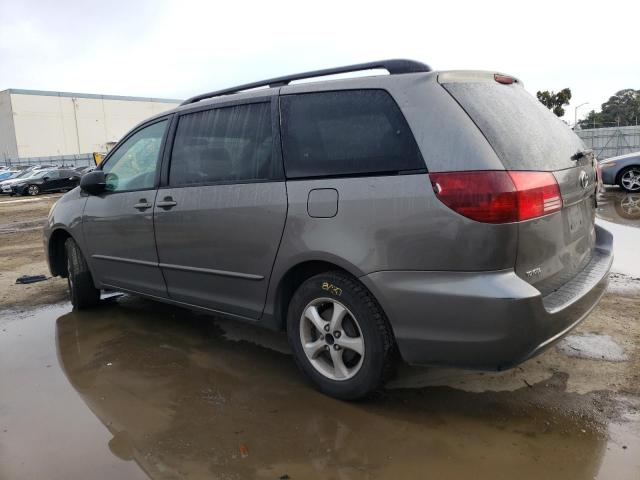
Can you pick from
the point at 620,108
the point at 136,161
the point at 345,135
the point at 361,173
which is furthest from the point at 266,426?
the point at 620,108

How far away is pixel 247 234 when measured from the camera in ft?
11.0

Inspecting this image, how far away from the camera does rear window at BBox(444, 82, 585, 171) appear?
8.77 feet

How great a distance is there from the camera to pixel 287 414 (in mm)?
3033

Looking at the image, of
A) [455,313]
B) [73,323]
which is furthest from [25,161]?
[455,313]

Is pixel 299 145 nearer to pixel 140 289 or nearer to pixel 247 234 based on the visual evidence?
pixel 247 234

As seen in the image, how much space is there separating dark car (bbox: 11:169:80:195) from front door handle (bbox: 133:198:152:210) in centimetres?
2408

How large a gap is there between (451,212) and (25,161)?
61.7 metres

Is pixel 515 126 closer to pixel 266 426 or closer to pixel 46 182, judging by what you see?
pixel 266 426

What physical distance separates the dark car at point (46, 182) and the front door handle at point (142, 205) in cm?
2408

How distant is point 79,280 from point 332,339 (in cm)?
310

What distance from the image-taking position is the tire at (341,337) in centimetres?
285

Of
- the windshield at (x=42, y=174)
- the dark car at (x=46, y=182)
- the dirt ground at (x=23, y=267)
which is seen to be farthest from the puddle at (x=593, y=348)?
the windshield at (x=42, y=174)

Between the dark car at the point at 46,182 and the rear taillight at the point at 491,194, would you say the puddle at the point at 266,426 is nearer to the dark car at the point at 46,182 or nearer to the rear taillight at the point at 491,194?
the rear taillight at the point at 491,194

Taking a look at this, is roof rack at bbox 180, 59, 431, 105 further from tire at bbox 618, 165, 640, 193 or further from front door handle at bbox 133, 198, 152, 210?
tire at bbox 618, 165, 640, 193
